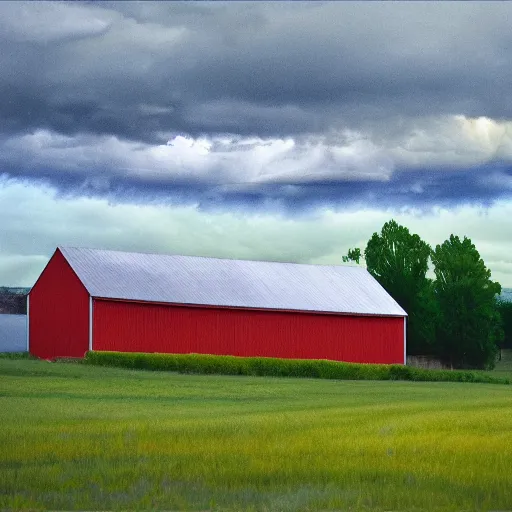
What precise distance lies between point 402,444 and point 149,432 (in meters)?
4.33

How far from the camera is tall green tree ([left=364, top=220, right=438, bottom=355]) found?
70.4 meters

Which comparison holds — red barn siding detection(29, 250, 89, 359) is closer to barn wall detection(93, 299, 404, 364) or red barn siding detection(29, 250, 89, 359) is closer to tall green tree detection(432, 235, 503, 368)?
barn wall detection(93, 299, 404, 364)

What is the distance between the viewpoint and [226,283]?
56.4 metres

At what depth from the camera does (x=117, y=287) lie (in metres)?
51.9

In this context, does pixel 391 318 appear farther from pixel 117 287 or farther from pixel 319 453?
pixel 319 453

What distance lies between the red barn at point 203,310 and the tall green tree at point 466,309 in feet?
34.5

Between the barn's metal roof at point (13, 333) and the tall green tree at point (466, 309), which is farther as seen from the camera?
the tall green tree at point (466, 309)

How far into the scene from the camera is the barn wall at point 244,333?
167 ft

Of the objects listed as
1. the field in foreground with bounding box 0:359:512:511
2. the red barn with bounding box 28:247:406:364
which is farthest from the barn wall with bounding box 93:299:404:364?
the field in foreground with bounding box 0:359:512:511

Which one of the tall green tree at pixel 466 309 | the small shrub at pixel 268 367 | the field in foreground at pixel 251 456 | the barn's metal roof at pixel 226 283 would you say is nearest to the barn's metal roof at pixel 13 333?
the barn's metal roof at pixel 226 283

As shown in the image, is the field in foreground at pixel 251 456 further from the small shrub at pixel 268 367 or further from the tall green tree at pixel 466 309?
the tall green tree at pixel 466 309

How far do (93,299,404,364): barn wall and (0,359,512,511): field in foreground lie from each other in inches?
953

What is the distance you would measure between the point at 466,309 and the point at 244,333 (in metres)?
21.7

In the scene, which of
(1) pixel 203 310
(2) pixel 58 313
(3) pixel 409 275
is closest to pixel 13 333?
(2) pixel 58 313
